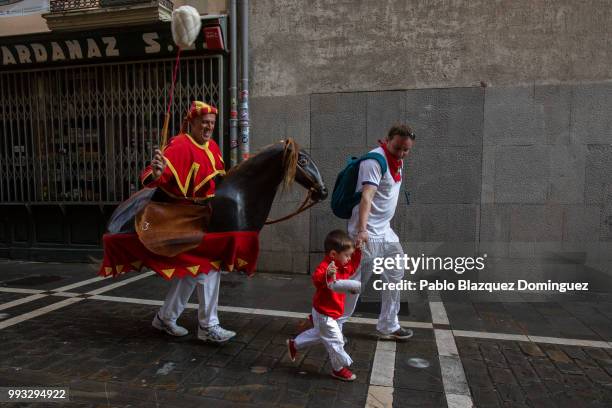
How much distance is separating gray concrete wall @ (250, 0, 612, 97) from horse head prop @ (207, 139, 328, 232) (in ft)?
10.2

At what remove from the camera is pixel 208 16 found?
6543 millimetres

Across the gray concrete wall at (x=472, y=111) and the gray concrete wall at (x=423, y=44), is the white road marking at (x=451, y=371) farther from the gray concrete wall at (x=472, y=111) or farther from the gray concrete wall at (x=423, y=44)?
the gray concrete wall at (x=423, y=44)

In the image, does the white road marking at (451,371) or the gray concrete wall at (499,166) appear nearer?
the white road marking at (451,371)

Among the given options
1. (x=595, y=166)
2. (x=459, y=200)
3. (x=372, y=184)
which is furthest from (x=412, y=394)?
(x=595, y=166)

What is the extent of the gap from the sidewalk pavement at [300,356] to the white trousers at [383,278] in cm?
20

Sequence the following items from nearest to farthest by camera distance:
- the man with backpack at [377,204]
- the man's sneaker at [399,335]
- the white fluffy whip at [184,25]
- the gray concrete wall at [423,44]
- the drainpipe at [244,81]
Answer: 1. the white fluffy whip at [184,25]
2. the man with backpack at [377,204]
3. the man's sneaker at [399,335]
4. the gray concrete wall at [423,44]
5. the drainpipe at [244,81]

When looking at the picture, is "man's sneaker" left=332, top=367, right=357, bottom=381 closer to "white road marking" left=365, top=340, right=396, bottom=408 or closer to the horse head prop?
"white road marking" left=365, top=340, right=396, bottom=408

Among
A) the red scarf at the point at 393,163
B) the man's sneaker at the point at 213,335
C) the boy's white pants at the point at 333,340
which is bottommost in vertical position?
the man's sneaker at the point at 213,335

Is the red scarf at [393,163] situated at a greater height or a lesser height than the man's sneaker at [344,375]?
greater

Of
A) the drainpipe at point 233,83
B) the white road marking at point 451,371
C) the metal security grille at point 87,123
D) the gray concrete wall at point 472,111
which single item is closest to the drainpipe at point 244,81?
the drainpipe at point 233,83

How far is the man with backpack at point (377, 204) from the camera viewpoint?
344 centimetres

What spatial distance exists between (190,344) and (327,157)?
12.0 ft

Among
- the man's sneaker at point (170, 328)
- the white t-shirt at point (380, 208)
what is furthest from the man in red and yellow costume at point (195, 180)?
the white t-shirt at point (380, 208)

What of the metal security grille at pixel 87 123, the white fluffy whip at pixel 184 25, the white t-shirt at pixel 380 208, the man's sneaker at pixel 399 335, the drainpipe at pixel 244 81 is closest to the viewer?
the white fluffy whip at pixel 184 25
